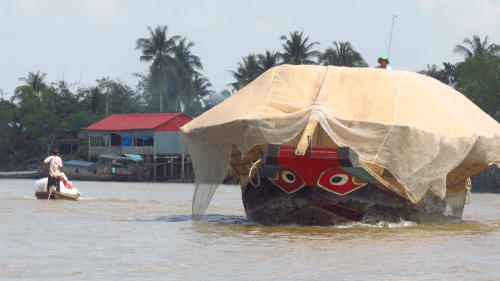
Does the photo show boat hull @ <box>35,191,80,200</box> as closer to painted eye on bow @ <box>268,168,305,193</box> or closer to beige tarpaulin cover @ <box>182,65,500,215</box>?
beige tarpaulin cover @ <box>182,65,500,215</box>


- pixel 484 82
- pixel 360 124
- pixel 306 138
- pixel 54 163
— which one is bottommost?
pixel 54 163

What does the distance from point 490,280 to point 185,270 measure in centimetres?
280

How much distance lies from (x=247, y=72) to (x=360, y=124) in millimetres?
47042

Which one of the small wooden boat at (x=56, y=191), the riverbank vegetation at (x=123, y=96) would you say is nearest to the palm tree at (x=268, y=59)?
the riverbank vegetation at (x=123, y=96)

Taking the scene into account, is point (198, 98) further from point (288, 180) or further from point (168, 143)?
point (288, 180)

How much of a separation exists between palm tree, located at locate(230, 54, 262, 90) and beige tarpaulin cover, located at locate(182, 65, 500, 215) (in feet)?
144

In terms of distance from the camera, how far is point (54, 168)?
20.0m

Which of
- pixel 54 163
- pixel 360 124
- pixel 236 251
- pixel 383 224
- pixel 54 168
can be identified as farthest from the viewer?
pixel 54 168

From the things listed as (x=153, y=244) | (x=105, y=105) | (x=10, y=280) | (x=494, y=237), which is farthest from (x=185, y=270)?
(x=105, y=105)

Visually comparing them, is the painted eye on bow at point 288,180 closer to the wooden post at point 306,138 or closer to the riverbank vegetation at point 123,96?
the wooden post at point 306,138

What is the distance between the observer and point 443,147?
1218 cm

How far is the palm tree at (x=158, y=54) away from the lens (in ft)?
215

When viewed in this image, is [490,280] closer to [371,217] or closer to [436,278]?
[436,278]

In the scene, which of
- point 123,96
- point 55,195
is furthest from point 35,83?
point 55,195
